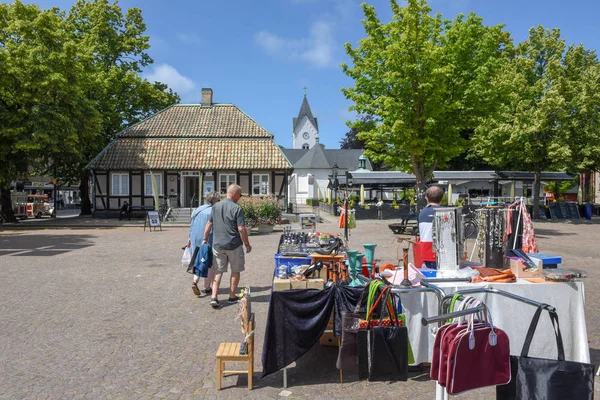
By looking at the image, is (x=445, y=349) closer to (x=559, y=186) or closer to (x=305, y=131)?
(x=559, y=186)

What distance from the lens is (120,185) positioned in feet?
99.3

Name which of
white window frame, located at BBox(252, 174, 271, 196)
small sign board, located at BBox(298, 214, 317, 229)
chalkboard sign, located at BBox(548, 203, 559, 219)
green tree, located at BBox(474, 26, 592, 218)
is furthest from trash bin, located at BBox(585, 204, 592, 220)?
small sign board, located at BBox(298, 214, 317, 229)

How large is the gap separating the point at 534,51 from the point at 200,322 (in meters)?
32.3

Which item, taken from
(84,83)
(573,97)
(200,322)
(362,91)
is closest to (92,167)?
(84,83)

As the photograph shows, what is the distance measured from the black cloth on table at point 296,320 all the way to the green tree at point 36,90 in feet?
71.8

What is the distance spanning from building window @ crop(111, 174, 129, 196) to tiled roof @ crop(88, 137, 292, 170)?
3.19ft

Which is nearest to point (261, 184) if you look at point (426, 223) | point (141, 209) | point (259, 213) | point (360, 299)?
point (141, 209)

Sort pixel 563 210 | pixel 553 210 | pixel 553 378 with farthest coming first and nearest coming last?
pixel 563 210
pixel 553 210
pixel 553 378

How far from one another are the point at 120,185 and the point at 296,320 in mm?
28406

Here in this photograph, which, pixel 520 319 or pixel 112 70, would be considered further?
pixel 112 70

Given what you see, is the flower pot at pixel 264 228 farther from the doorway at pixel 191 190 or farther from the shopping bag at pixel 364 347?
the shopping bag at pixel 364 347

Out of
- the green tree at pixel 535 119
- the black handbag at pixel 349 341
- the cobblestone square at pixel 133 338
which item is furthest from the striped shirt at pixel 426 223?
the green tree at pixel 535 119

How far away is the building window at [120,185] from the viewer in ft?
99.2

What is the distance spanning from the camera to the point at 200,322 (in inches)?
253
